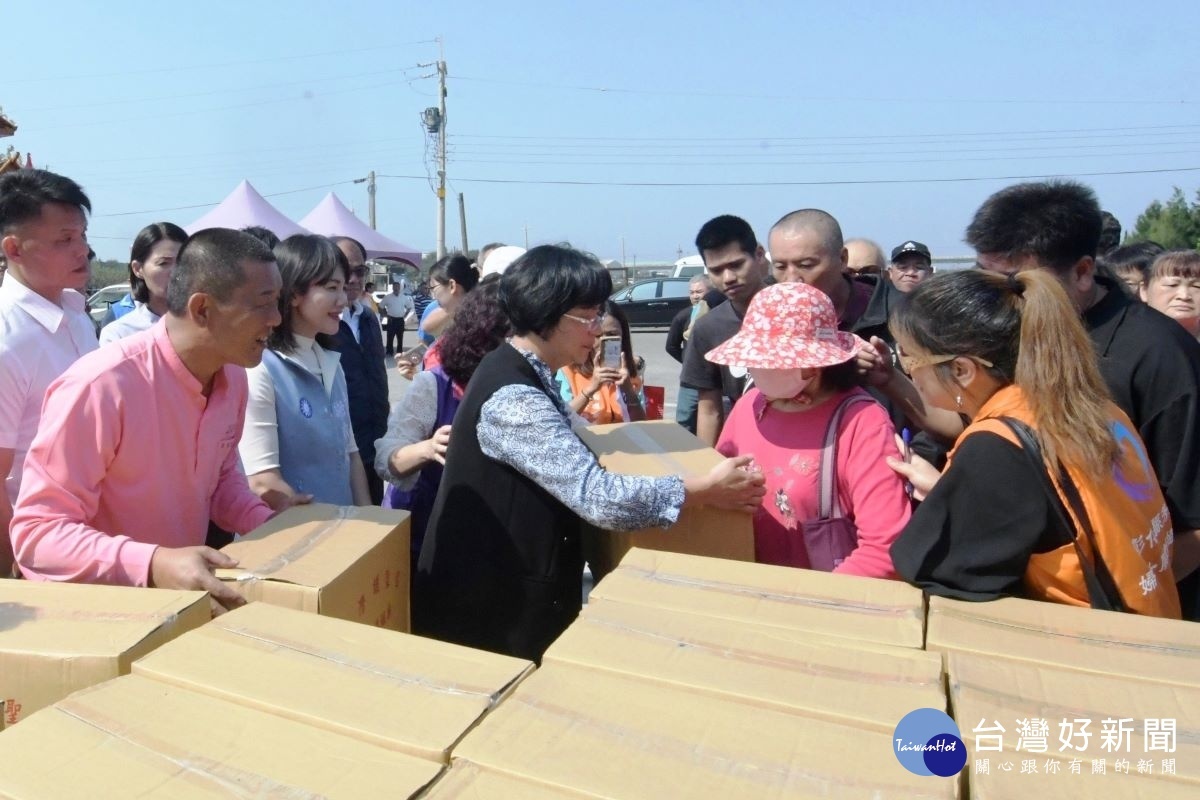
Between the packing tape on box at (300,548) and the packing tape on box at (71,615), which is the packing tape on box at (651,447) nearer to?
the packing tape on box at (300,548)

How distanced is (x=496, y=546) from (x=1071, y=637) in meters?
1.16

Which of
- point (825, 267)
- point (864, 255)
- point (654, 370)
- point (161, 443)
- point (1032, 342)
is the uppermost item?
point (864, 255)

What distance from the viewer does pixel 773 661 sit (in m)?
1.13

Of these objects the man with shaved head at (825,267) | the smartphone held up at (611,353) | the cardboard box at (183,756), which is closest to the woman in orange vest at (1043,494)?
the cardboard box at (183,756)

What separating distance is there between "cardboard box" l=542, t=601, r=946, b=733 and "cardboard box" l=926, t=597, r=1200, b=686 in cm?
12

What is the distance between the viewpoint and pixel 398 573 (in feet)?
5.95

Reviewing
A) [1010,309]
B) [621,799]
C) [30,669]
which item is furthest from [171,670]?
[1010,309]

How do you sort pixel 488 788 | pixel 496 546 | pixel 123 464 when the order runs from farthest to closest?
pixel 496 546
pixel 123 464
pixel 488 788

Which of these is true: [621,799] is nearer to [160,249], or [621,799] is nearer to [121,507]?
[121,507]

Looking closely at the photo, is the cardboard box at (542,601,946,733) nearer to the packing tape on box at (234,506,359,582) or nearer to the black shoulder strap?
the black shoulder strap

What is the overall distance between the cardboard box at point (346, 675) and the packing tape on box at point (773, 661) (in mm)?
171

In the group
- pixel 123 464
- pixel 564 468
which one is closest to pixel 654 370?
pixel 564 468

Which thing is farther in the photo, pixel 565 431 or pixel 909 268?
pixel 909 268

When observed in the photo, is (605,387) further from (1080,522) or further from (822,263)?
(1080,522)
